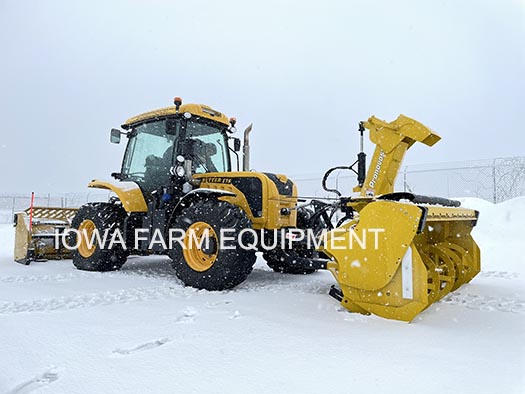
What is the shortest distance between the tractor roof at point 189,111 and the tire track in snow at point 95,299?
8.32 ft

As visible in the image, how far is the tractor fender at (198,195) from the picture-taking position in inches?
190

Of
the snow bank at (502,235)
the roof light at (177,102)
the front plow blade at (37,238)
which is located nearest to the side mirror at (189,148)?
the roof light at (177,102)

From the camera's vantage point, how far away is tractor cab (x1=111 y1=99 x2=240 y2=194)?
539 centimetres

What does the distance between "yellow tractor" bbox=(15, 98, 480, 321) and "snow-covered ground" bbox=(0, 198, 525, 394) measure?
1.05 feet

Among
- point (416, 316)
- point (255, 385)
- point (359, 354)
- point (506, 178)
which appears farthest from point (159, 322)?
point (506, 178)

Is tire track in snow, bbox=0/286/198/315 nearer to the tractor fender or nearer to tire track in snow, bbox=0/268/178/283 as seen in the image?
tire track in snow, bbox=0/268/178/283

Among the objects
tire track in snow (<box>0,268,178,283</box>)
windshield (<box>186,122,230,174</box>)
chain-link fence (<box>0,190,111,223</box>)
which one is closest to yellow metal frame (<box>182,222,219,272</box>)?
tire track in snow (<box>0,268,178,283</box>)

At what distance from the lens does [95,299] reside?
3982 millimetres

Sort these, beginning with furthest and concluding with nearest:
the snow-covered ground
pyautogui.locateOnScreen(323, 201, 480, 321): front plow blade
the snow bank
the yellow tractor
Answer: the snow bank → the yellow tractor → pyautogui.locateOnScreen(323, 201, 480, 321): front plow blade → the snow-covered ground

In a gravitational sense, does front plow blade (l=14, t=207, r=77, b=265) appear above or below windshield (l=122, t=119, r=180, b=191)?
below

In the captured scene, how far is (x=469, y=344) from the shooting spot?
103 inches

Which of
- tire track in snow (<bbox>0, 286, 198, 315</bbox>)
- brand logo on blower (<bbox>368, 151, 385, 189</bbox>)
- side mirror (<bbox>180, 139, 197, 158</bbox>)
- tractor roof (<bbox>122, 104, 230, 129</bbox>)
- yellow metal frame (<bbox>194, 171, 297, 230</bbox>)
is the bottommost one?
tire track in snow (<bbox>0, 286, 198, 315</bbox>)

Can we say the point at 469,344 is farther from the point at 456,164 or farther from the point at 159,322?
the point at 456,164

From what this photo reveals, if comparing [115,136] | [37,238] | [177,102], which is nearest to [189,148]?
[177,102]
